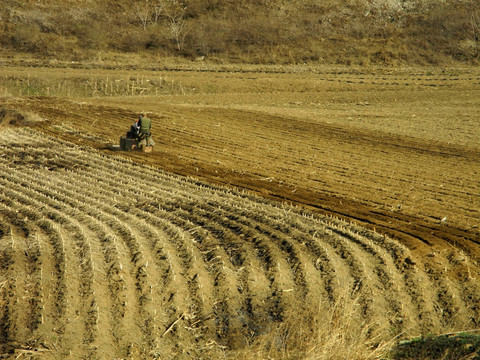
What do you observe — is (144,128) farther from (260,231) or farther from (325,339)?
(325,339)

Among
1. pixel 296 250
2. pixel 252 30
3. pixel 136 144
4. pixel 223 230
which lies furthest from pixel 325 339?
pixel 252 30

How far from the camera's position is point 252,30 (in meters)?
52.4

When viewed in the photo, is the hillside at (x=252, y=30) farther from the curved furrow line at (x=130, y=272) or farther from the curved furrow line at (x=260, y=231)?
the curved furrow line at (x=130, y=272)

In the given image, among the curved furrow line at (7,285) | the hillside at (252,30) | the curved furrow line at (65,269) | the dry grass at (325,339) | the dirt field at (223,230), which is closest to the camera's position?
the dry grass at (325,339)

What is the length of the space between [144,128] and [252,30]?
114ft

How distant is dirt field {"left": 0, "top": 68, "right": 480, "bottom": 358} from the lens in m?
8.95

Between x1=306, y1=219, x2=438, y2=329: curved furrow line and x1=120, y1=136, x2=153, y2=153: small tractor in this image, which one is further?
x1=120, y1=136, x2=153, y2=153: small tractor

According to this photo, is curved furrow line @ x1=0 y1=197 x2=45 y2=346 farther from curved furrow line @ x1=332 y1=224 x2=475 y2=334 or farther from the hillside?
the hillside

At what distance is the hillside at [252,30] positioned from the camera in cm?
4859

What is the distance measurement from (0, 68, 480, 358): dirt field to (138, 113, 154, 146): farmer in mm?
664

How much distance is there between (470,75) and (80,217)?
121 feet

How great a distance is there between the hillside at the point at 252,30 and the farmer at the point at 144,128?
2851cm

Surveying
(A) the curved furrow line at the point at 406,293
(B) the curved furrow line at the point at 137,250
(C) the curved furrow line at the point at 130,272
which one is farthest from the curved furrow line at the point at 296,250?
(C) the curved furrow line at the point at 130,272

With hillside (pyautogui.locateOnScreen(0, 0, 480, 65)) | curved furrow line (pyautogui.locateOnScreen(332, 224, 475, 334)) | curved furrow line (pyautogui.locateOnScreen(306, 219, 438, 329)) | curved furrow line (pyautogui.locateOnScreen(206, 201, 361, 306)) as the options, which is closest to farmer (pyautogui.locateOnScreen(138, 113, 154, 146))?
curved furrow line (pyautogui.locateOnScreen(206, 201, 361, 306))
